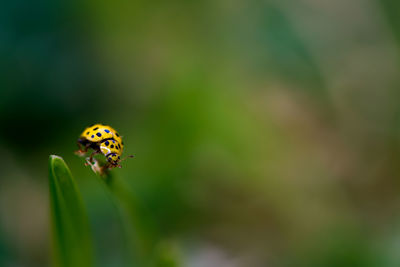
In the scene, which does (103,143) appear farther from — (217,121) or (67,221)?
(217,121)

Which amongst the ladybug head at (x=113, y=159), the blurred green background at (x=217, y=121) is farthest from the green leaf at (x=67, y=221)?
the blurred green background at (x=217, y=121)

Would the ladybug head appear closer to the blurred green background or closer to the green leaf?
the green leaf

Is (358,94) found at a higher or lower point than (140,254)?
higher

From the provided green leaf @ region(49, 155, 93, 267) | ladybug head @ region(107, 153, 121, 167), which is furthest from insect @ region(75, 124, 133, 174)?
green leaf @ region(49, 155, 93, 267)

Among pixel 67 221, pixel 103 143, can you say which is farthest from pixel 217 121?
pixel 67 221

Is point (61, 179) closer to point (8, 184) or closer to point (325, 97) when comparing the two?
point (8, 184)

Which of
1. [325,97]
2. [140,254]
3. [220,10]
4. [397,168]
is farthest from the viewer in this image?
[220,10]

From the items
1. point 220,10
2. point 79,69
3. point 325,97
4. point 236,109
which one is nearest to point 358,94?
point 325,97
